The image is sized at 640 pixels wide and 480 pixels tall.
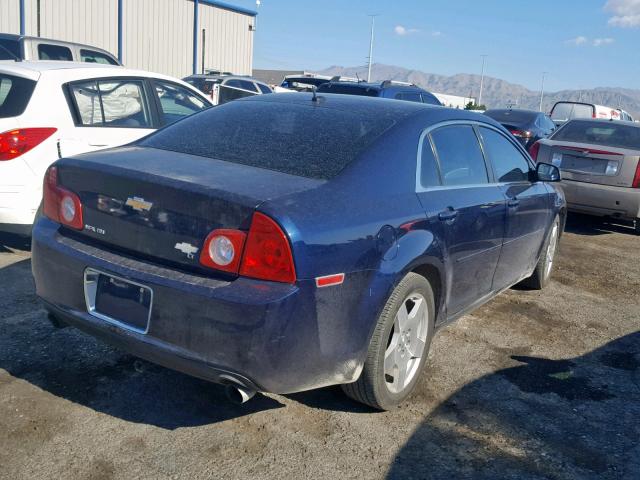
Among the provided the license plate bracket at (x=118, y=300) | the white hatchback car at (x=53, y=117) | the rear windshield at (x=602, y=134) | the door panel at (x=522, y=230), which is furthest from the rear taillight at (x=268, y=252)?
the rear windshield at (x=602, y=134)

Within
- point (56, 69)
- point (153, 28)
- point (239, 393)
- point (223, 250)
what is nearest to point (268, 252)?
point (223, 250)

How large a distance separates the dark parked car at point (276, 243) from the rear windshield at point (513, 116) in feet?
37.4

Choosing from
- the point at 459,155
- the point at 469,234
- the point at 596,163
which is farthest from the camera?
the point at 596,163

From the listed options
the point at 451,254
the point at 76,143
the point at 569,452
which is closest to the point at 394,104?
the point at 451,254

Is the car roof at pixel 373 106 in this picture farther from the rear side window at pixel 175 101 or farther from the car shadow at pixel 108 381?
the rear side window at pixel 175 101

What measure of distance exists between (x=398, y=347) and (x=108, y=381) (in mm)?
1523

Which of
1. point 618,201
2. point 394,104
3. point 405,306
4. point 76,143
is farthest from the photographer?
point 618,201

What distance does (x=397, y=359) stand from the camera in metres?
3.43

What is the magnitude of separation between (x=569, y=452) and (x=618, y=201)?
5732 mm

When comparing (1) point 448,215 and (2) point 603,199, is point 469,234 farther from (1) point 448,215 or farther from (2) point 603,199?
(2) point 603,199

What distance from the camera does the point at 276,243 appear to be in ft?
8.74

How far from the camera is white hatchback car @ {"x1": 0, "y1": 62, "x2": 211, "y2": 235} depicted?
5164 mm

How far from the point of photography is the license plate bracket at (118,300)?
9.37ft

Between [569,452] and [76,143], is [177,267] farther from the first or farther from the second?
[76,143]
